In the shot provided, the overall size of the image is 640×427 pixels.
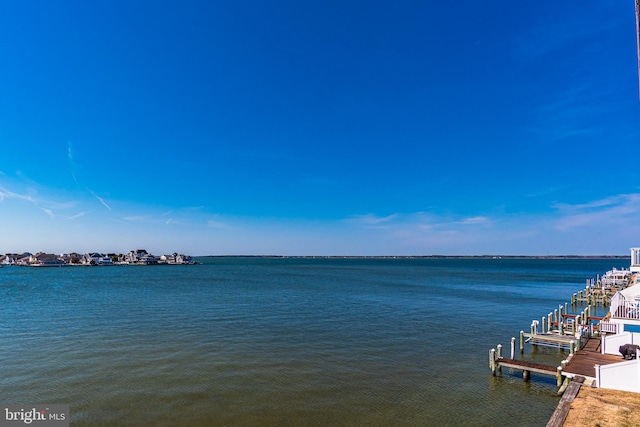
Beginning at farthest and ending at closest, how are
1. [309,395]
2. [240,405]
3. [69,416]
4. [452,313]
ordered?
[452,313], [309,395], [240,405], [69,416]

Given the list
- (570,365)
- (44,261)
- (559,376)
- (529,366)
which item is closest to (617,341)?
(570,365)

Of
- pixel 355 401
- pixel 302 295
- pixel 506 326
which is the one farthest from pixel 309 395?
pixel 302 295

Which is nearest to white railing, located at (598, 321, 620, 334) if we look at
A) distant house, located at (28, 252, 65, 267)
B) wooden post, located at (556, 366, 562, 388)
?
wooden post, located at (556, 366, 562, 388)

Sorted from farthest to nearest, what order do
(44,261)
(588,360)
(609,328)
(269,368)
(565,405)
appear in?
(44,261) → (609,328) → (269,368) → (588,360) → (565,405)

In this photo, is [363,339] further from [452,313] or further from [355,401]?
[452,313]

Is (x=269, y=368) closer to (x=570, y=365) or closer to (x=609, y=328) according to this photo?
(x=570, y=365)

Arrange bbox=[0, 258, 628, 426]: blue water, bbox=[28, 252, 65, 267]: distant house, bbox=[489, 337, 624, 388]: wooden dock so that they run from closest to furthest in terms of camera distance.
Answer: bbox=[0, 258, 628, 426]: blue water, bbox=[489, 337, 624, 388]: wooden dock, bbox=[28, 252, 65, 267]: distant house

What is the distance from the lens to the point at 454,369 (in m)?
18.8

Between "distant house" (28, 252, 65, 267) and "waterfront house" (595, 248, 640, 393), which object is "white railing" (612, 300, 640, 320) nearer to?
"waterfront house" (595, 248, 640, 393)

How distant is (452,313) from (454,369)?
1777 centimetres

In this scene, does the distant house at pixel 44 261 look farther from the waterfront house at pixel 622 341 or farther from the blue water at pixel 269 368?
the waterfront house at pixel 622 341

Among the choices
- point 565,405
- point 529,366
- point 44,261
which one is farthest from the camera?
point 44,261

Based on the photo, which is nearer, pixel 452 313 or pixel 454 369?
pixel 454 369

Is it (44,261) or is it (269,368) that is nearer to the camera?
(269,368)
